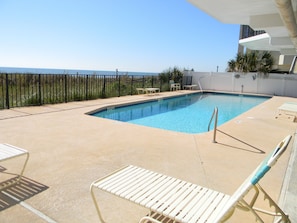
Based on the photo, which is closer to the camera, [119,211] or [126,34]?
[119,211]

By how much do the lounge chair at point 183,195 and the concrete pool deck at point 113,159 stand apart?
43 cm

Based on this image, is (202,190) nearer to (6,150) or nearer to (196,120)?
(6,150)

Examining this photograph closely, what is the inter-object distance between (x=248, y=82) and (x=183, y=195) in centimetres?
1763

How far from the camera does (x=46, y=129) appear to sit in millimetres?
5582

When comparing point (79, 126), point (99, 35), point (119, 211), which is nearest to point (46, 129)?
point (79, 126)

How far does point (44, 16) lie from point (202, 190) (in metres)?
13.1

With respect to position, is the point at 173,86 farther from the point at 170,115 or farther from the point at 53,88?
the point at 53,88

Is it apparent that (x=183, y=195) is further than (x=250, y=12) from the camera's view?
No

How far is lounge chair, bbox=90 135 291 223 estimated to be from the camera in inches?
66.3

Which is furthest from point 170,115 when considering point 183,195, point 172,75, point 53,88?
point 172,75

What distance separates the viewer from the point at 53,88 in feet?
31.5

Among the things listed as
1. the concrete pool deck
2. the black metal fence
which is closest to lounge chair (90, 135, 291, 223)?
the concrete pool deck

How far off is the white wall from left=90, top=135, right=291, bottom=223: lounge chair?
1698 cm

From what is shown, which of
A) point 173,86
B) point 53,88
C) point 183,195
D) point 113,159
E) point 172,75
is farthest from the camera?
point 172,75
